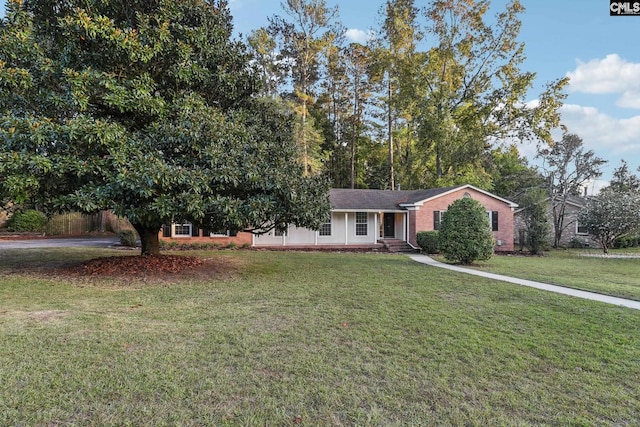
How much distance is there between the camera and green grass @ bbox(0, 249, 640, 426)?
3027 millimetres

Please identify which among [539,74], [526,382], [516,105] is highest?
[539,74]

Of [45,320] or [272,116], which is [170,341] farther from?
[272,116]

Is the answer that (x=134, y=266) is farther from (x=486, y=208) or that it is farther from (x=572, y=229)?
(x=572, y=229)

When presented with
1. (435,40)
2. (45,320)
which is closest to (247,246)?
(45,320)

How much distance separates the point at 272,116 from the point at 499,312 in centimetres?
895

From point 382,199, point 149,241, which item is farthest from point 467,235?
point 149,241

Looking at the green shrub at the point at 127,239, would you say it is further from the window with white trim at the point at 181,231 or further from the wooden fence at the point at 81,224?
the wooden fence at the point at 81,224

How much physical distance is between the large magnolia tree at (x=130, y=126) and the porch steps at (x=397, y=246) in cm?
1070

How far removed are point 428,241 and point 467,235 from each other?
5439 millimetres

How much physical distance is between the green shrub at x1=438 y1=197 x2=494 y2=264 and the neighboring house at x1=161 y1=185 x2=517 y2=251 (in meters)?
6.37

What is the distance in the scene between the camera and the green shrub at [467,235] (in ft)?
42.6

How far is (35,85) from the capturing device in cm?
798

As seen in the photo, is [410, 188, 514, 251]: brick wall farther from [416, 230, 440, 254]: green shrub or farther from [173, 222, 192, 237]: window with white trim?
[173, 222, 192, 237]: window with white trim

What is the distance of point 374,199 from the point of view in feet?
72.0
